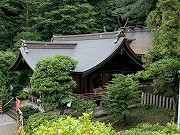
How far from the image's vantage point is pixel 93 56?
17594 millimetres

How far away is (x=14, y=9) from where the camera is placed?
30500mm

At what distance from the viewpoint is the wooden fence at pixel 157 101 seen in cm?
1542

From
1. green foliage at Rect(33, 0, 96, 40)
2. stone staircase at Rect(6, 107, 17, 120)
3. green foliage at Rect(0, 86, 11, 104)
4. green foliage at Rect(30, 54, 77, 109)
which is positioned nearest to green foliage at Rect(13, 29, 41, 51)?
green foliage at Rect(33, 0, 96, 40)

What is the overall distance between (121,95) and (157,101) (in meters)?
3.88

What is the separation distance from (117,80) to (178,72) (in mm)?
2918

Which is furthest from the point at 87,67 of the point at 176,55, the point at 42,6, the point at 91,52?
the point at 42,6

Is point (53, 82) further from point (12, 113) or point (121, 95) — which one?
point (12, 113)

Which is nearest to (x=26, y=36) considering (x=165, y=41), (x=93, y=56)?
(x=93, y=56)

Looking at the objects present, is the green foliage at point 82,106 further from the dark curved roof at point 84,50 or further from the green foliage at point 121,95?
the dark curved roof at point 84,50

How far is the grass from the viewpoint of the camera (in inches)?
529

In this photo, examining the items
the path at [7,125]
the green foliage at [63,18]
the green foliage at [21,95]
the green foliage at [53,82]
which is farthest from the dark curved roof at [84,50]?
the green foliage at [63,18]

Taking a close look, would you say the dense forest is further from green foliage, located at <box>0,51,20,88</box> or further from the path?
the path

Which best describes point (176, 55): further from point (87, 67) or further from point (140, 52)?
point (140, 52)

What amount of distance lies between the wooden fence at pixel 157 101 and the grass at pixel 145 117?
0.38m
